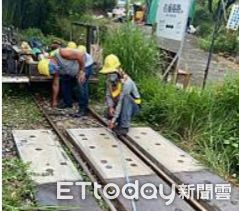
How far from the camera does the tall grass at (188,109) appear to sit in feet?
17.6

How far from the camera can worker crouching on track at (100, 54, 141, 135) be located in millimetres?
5603

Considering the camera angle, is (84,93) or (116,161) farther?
(84,93)

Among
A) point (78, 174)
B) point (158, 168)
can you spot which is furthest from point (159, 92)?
point (78, 174)

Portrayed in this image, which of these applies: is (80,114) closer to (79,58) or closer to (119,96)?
(79,58)

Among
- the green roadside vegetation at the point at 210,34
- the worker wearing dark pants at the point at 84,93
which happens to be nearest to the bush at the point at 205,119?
the worker wearing dark pants at the point at 84,93

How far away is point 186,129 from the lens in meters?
6.04

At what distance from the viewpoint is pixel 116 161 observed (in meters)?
4.93

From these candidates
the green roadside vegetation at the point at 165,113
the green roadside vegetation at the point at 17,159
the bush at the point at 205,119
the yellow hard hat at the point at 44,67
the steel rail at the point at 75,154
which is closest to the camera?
the green roadside vegetation at the point at 17,159

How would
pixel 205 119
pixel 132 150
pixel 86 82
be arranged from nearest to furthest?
pixel 132 150, pixel 205 119, pixel 86 82

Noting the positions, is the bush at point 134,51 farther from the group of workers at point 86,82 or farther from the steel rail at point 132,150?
the steel rail at point 132,150

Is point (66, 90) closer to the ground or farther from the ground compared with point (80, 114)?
farther from the ground

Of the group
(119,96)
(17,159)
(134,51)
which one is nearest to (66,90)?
(134,51)

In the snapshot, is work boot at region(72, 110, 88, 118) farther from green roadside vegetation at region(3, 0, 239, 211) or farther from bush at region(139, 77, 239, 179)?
bush at region(139, 77, 239, 179)

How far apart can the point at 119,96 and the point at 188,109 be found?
0.98 metres
